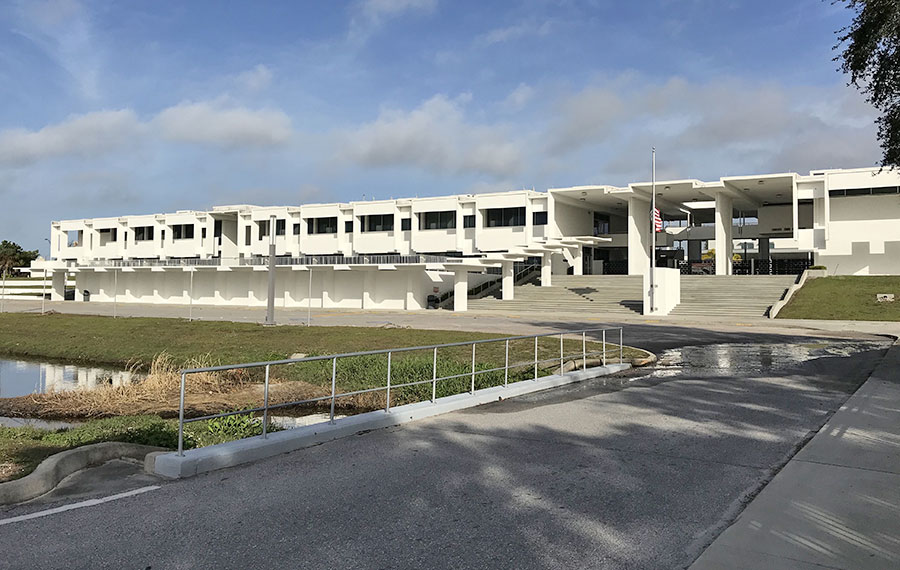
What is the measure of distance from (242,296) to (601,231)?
34992mm

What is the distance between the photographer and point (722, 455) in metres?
6.97

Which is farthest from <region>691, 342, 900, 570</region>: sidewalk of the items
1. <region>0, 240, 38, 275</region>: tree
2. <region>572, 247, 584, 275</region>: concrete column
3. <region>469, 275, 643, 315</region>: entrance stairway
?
<region>0, 240, 38, 275</region>: tree

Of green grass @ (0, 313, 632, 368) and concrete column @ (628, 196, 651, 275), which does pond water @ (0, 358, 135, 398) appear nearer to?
green grass @ (0, 313, 632, 368)

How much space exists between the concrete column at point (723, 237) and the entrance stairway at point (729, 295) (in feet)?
14.9

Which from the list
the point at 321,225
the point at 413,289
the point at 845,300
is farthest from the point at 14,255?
the point at 845,300

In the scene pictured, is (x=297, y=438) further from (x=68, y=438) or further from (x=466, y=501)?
(x=68, y=438)

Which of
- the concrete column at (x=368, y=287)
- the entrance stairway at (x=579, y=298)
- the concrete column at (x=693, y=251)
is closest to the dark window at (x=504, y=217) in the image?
the entrance stairway at (x=579, y=298)

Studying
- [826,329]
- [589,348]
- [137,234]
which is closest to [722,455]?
[589,348]

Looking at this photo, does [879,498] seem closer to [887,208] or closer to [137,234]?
[887,208]

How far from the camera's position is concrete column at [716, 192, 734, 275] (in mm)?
52000

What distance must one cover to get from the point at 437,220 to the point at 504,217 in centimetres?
618

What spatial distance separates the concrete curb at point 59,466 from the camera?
18.4ft

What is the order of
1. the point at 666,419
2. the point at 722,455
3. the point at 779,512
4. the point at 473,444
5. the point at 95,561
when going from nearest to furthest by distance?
the point at 95,561 → the point at 779,512 → the point at 722,455 → the point at 473,444 → the point at 666,419

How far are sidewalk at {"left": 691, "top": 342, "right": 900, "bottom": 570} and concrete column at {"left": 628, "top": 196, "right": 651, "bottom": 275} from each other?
48.1 m
